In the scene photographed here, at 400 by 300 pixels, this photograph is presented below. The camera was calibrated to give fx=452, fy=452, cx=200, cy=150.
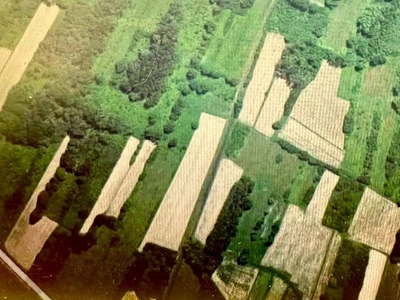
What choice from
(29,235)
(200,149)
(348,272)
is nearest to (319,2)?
(200,149)

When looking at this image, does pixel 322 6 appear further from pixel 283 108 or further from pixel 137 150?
pixel 137 150

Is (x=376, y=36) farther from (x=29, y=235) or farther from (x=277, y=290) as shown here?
(x=29, y=235)

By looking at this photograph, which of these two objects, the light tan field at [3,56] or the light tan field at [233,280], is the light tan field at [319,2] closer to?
the light tan field at [233,280]

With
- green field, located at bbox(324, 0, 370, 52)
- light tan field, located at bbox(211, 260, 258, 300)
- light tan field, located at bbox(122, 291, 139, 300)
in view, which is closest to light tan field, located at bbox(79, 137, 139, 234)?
light tan field, located at bbox(122, 291, 139, 300)

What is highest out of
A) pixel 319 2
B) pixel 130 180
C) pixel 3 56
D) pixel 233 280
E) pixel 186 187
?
pixel 319 2

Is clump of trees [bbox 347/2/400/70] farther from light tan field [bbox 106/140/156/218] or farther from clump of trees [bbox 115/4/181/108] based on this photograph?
light tan field [bbox 106/140/156/218]

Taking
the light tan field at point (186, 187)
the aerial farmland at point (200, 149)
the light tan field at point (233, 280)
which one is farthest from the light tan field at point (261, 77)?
the light tan field at point (233, 280)
